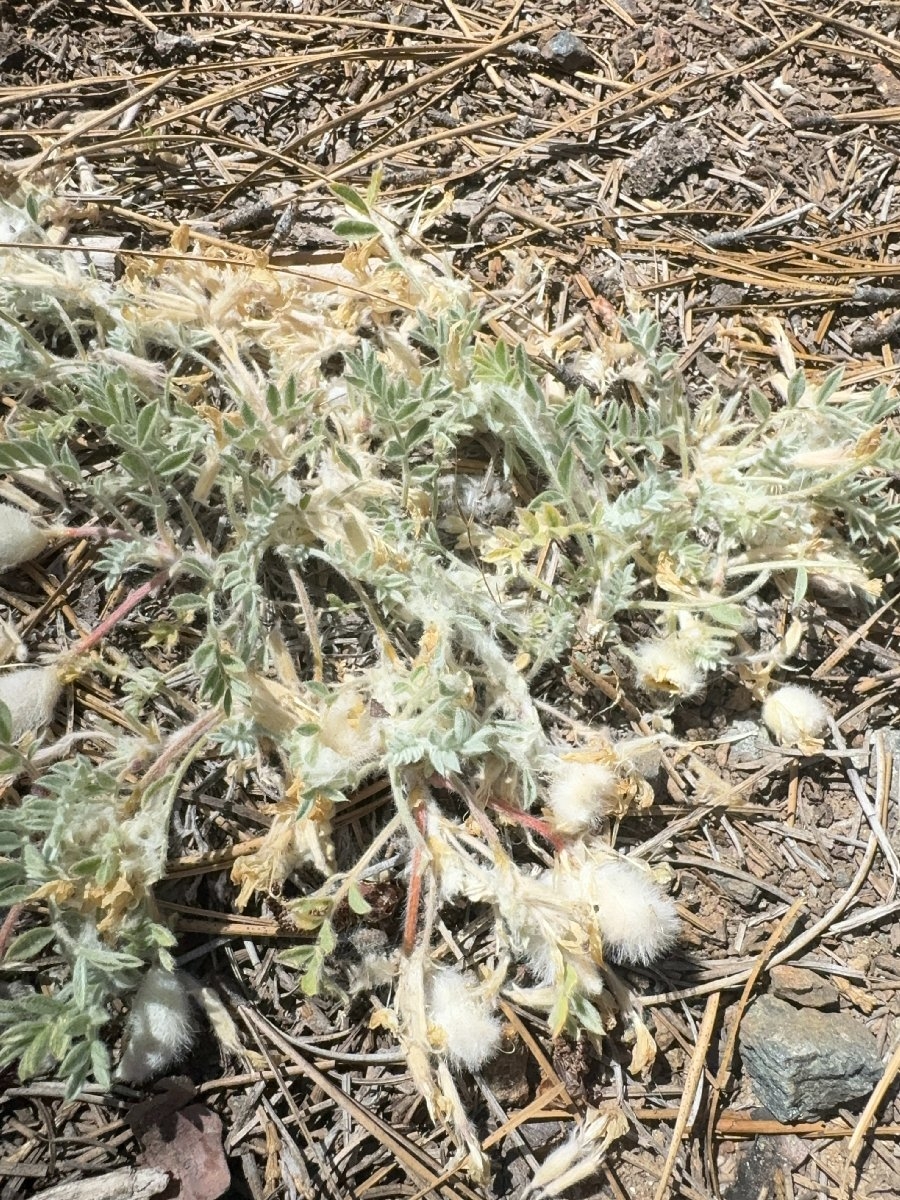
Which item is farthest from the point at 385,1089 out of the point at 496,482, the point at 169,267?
the point at 169,267

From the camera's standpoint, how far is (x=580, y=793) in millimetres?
1765

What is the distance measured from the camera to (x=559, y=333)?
2197mm

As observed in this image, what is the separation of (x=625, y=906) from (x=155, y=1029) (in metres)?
0.94

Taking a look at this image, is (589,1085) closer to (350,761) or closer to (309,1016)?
(309,1016)

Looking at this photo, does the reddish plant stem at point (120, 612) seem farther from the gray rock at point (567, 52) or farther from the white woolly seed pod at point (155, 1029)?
the gray rock at point (567, 52)

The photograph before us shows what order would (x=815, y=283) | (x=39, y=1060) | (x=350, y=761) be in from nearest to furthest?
(x=39, y=1060) < (x=350, y=761) < (x=815, y=283)

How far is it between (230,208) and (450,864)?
177 centimetres

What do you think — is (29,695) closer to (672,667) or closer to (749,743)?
(672,667)

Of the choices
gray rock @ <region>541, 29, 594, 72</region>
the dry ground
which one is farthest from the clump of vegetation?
gray rock @ <region>541, 29, 594, 72</region>

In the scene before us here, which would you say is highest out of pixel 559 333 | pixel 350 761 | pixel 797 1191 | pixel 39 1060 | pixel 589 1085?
pixel 559 333

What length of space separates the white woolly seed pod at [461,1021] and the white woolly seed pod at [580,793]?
0.38 m

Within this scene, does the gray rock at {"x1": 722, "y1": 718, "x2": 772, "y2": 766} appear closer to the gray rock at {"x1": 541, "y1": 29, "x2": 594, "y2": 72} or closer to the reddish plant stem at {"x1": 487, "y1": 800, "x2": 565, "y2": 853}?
the reddish plant stem at {"x1": 487, "y1": 800, "x2": 565, "y2": 853}

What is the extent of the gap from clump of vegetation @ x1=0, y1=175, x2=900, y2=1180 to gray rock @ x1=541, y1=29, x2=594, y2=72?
2.29 feet

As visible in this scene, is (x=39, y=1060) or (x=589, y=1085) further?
(x=589, y=1085)
